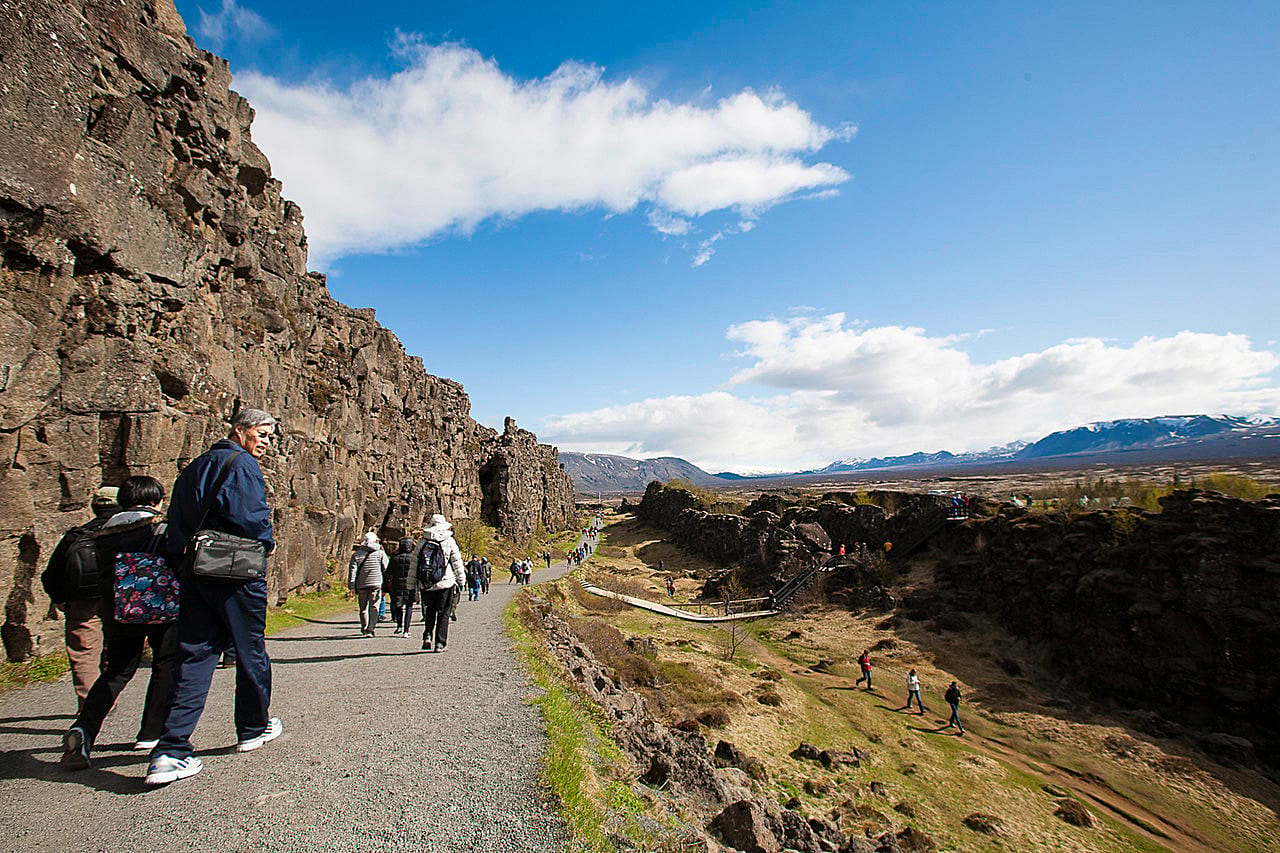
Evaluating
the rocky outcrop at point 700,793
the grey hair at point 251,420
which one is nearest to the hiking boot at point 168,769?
the grey hair at point 251,420

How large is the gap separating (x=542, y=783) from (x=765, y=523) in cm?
4854

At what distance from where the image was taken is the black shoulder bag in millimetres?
4648

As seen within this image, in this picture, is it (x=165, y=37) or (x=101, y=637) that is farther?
(x=165, y=37)

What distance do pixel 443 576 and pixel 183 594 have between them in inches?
222

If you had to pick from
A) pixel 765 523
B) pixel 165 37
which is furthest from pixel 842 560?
pixel 165 37

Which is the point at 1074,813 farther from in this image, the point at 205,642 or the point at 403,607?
the point at 205,642

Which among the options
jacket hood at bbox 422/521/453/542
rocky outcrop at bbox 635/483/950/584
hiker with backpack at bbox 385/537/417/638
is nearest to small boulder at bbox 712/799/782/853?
jacket hood at bbox 422/521/453/542

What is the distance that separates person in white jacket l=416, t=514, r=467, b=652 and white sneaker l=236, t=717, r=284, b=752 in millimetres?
3823

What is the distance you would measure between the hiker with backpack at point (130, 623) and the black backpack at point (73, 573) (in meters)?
0.05

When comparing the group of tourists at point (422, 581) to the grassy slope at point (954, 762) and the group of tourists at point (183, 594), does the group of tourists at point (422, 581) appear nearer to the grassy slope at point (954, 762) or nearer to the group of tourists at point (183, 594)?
the group of tourists at point (183, 594)

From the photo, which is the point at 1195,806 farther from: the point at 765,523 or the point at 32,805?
A: the point at 765,523

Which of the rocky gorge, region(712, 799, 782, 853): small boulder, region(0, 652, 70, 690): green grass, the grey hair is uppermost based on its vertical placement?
the grey hair

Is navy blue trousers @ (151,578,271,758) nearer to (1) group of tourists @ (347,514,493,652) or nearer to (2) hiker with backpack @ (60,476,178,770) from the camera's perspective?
(2) hiker with backpack @ (60,476,178,770)

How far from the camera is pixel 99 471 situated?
34.7 ft
